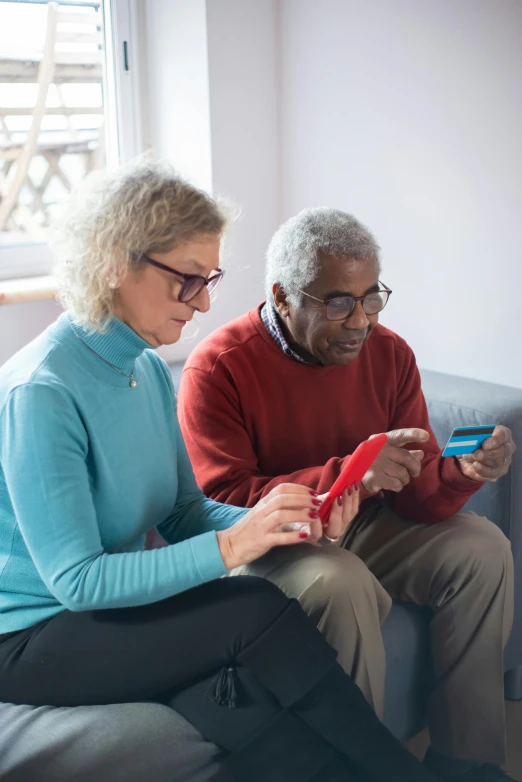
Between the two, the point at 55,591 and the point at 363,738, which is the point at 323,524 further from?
the point at 55,591

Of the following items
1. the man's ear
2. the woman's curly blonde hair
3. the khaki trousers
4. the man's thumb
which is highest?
the woman's curly blonde hair

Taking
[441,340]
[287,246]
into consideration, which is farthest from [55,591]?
[441,340]

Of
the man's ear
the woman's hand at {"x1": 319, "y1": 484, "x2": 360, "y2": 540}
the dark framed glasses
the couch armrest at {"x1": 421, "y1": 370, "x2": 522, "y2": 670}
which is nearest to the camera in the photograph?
the dark framed glasses

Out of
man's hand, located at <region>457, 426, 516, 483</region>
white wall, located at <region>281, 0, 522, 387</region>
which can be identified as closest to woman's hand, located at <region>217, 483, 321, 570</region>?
man's hand, located at <region>457, 426, 516, 483</region>

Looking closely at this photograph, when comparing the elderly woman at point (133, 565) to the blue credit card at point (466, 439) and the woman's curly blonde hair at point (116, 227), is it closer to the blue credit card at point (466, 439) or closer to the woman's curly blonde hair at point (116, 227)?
the woman's curly blonde hair at point (116, 227)

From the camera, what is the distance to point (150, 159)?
141 centimetres

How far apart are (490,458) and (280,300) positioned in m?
0.52

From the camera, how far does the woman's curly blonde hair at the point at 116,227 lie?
130 cm

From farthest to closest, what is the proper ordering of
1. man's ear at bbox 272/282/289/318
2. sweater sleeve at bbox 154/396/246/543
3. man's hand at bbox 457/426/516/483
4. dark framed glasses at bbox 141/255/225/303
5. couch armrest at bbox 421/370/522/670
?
couch armrest at bbox 421/370/522/670 → man's ear at bbox 272/282/289/318 → man's hand at bbox 457/426/516/483 → sweater sleeve at bbox 154/396/246/543 → dark framed glasses at bbox 141/255/225/303

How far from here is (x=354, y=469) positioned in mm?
1349

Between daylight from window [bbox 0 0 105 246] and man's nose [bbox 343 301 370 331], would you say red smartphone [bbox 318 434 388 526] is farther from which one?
daylight from window [bbox 0 0 105 246]

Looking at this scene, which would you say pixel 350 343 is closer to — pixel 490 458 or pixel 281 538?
pixel 490 458

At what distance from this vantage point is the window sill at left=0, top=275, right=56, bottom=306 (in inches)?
82.9

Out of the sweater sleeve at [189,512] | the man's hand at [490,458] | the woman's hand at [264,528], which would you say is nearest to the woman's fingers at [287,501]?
the woman's hand at [264,528]
